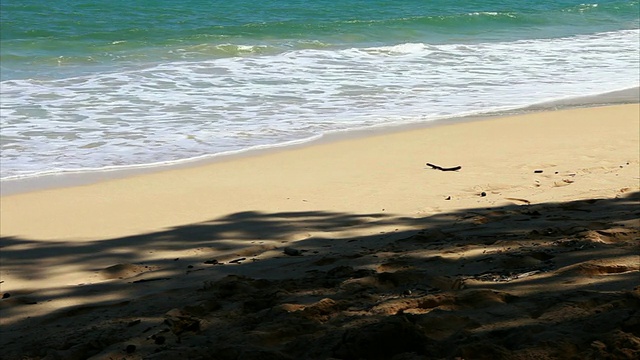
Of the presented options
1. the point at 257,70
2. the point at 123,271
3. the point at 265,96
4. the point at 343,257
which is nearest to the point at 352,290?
the point at 343,257

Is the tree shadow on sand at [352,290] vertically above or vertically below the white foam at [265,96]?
A: above

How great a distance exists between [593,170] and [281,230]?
9.04 ft

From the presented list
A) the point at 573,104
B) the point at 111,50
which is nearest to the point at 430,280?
the point at 573,104

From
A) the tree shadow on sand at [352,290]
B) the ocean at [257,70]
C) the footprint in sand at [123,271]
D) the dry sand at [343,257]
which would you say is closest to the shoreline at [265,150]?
the ocean at [257,70]

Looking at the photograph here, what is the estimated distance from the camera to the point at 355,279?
3973 millimetres

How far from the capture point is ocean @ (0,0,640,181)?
885 cm

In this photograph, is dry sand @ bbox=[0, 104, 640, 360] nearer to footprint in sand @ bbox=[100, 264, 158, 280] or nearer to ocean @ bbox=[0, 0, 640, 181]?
footprint in sand @ bbox=[100, 264, 158, 280]

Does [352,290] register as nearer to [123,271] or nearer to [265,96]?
[123,271]

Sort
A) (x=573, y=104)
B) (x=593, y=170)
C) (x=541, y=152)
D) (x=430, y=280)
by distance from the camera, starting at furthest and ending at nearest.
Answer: (x=573, y=104), (x=541, y=152), (x=593, y=170), (x=430, y=280)

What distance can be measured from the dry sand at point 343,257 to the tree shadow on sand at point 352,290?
11mm

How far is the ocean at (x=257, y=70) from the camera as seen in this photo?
A: 885 centimetres

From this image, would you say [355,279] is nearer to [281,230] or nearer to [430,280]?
[430,280]

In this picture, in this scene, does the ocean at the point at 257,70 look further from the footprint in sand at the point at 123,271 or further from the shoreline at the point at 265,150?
the footprint in sand at the point at 123,271

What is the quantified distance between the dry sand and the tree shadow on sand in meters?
0.01
